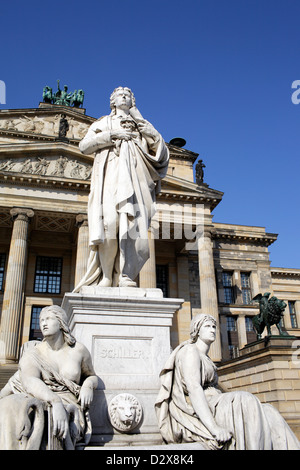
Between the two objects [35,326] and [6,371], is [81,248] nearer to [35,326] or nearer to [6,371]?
[35,326]

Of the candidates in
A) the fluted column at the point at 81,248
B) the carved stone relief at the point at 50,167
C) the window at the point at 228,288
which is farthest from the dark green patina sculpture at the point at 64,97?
the window at the point at 228,288

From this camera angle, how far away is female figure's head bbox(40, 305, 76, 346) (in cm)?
335

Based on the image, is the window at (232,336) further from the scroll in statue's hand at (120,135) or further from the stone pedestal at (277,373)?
the scroll in statue's hand at (120,135)

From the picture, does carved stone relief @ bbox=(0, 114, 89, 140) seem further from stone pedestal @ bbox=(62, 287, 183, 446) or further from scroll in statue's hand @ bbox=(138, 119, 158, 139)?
stone pedestal @ bbox=(62, 287, 183, 446)

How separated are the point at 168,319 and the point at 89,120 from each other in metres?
32.8

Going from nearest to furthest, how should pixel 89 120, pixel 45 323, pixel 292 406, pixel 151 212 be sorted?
pixel 45 323, pixel 151 212, pixel 292 406, pixel 89 120

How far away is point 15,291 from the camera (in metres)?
25.7

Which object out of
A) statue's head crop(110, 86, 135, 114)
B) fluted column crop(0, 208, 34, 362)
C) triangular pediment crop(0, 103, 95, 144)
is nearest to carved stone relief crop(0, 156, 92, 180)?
triangular pediment crop(0, 103, 95, 144)

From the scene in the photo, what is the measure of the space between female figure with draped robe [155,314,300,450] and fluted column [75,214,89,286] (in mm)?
23340

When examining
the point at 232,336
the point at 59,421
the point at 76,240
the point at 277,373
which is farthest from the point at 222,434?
the point at 232,336

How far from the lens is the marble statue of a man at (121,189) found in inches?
179

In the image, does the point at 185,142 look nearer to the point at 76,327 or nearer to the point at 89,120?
the point at 89,120
